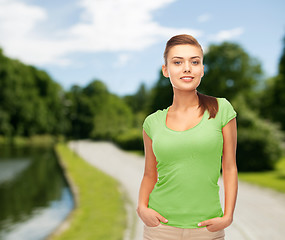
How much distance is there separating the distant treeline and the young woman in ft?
52.9

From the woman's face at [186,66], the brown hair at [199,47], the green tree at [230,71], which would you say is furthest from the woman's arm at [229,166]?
the green tree at [230,71]

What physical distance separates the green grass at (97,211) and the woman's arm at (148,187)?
5.85 meters

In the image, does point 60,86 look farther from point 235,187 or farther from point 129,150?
point 235,187

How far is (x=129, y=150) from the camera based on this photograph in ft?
118

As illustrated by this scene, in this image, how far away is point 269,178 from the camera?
15.6 metres

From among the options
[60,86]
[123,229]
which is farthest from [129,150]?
[60,86]

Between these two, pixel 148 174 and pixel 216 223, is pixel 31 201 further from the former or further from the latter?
pixel 216 223

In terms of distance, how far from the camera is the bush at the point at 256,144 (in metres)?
17.5

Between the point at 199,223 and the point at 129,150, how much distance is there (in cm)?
3407

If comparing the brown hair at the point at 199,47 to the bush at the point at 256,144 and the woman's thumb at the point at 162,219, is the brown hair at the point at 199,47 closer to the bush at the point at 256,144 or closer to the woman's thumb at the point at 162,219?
the woman's thumb at the point at 162,219

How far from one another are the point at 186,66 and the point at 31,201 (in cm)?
1510

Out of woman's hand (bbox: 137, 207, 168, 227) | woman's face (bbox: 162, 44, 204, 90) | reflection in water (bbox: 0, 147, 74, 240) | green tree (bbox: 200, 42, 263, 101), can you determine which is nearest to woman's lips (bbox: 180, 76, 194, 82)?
woman's face (bbox: 162, 44, 204, 90)

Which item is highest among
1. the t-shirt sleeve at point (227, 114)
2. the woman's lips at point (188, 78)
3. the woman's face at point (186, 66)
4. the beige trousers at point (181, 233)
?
the woman's face at point (186, 66)

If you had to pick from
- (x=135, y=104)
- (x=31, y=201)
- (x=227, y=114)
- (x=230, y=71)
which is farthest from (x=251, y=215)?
(x=135, y=104)
